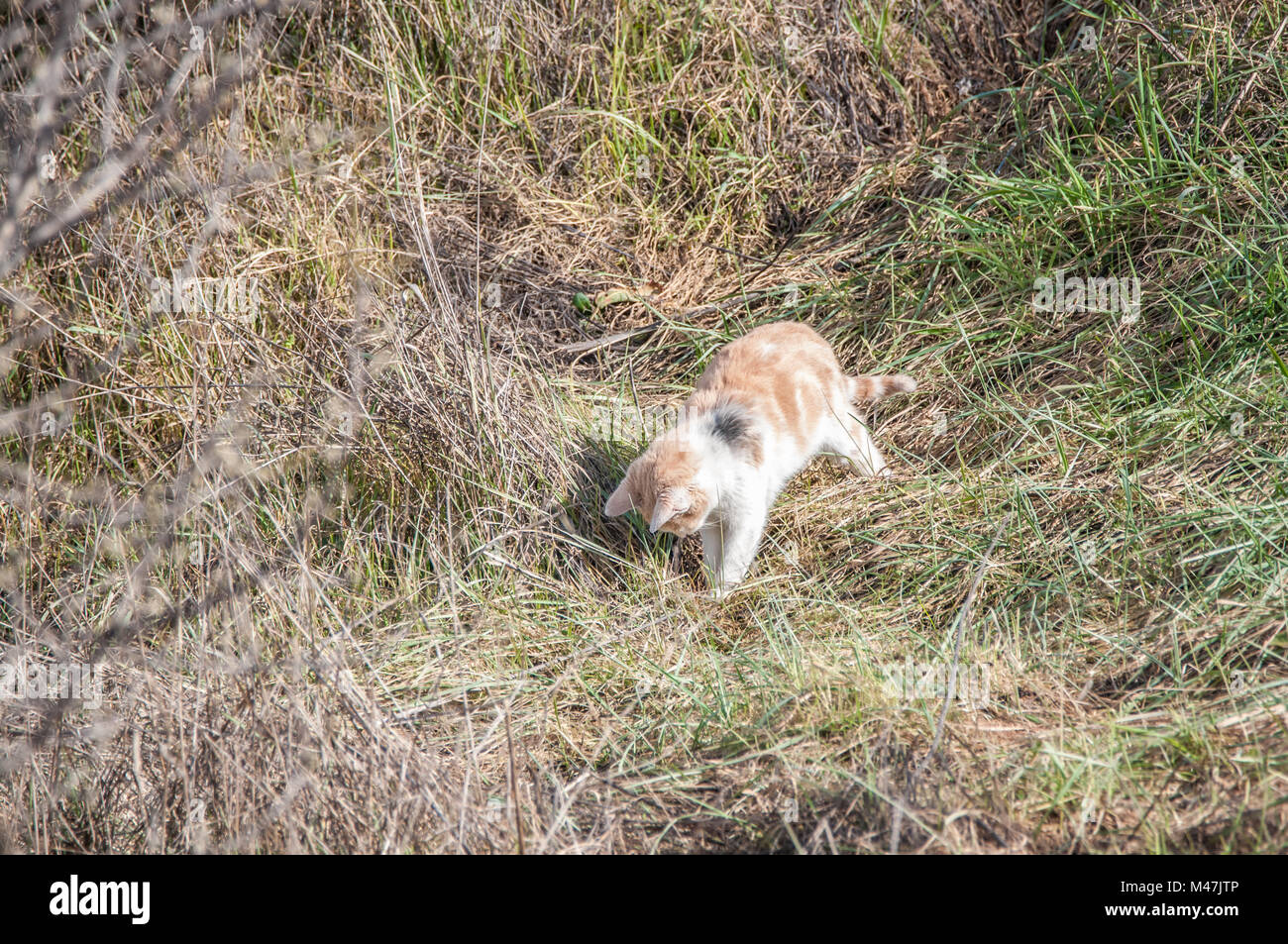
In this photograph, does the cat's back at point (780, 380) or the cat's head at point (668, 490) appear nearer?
the cat's head at point (668, 490)

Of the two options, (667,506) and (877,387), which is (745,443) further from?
(877,387)

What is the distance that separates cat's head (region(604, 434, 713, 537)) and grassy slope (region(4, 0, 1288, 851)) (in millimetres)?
202

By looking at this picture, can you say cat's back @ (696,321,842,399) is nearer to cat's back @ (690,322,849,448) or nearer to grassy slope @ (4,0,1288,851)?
cat's back @ (690,322,849,448)

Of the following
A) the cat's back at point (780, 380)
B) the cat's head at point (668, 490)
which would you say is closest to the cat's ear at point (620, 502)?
the cat's head at point (668, 490)

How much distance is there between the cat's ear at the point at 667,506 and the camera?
2834 mm

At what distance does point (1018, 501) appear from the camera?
2.93 metres

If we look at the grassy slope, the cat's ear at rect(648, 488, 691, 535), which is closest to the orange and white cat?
the cat's ear at rect(648, 488, 691, 535)

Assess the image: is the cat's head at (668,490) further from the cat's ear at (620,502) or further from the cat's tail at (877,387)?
the cat's tail at (877,387)

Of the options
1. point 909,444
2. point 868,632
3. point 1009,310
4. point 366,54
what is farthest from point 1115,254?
point 366,54

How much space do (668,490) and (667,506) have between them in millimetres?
53

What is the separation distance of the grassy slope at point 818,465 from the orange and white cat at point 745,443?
165 millimetres

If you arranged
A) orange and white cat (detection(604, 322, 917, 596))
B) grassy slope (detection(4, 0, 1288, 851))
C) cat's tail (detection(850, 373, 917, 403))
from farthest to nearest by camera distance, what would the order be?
cat's tail (detection(850, 373, 917, 403))
orange and white cat (detection(604, 322, 917, 596))
grassy slope (detection(4, 0, 1288, 851))

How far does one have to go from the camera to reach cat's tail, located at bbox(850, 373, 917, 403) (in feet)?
11.4

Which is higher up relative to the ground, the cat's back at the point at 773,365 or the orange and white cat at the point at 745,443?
the cat's back at the point at 773,365
